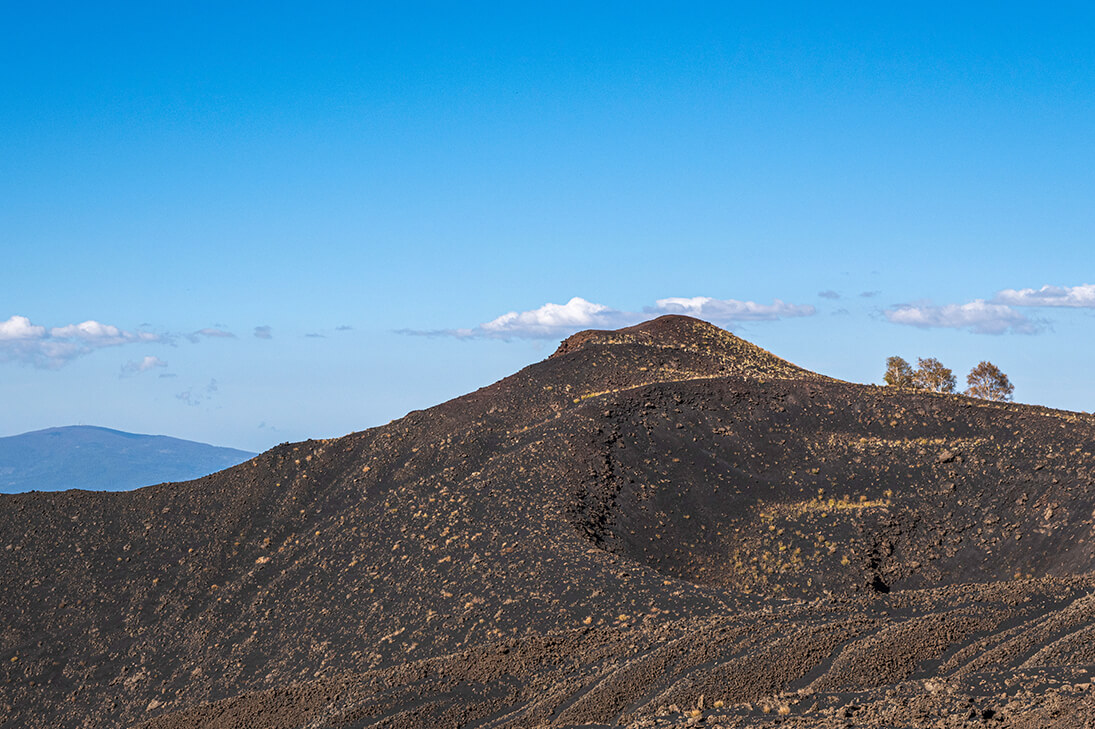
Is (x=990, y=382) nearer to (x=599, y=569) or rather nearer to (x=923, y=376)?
(x=923, y=376)

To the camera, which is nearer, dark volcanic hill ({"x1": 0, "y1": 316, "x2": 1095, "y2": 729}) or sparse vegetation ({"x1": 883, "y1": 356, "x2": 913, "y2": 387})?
dark volcanic hill ({"x1": 0, "y1": 316, "x2": 1095, "y2": 729})

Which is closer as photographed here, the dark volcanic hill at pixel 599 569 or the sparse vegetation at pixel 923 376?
the dark volcanic hill at pixel 599 569

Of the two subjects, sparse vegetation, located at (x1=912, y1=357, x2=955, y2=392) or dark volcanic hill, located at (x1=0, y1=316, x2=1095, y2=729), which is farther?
sparse vegetation, located at (x1=912, y1=357, x2=955, y2=392)

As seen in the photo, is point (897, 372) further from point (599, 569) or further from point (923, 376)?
point (599, 569)

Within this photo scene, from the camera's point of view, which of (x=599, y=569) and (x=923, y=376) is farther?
(x=923, y=376)

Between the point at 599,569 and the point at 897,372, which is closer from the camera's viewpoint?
the point at 599,569

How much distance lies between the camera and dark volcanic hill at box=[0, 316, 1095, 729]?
55.8 ft

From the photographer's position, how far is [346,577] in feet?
77.5

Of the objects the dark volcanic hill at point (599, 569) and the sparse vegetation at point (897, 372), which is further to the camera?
the sparse vegetation at point (897, 372)

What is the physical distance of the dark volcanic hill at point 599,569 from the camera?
1700cm

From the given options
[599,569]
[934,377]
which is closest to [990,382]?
[934,377]

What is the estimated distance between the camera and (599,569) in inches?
850

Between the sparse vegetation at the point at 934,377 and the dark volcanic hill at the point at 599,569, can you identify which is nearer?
the dark volcanic hill at the point at 599,569

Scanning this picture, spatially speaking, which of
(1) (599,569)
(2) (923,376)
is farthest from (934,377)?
(1) (599,569)
